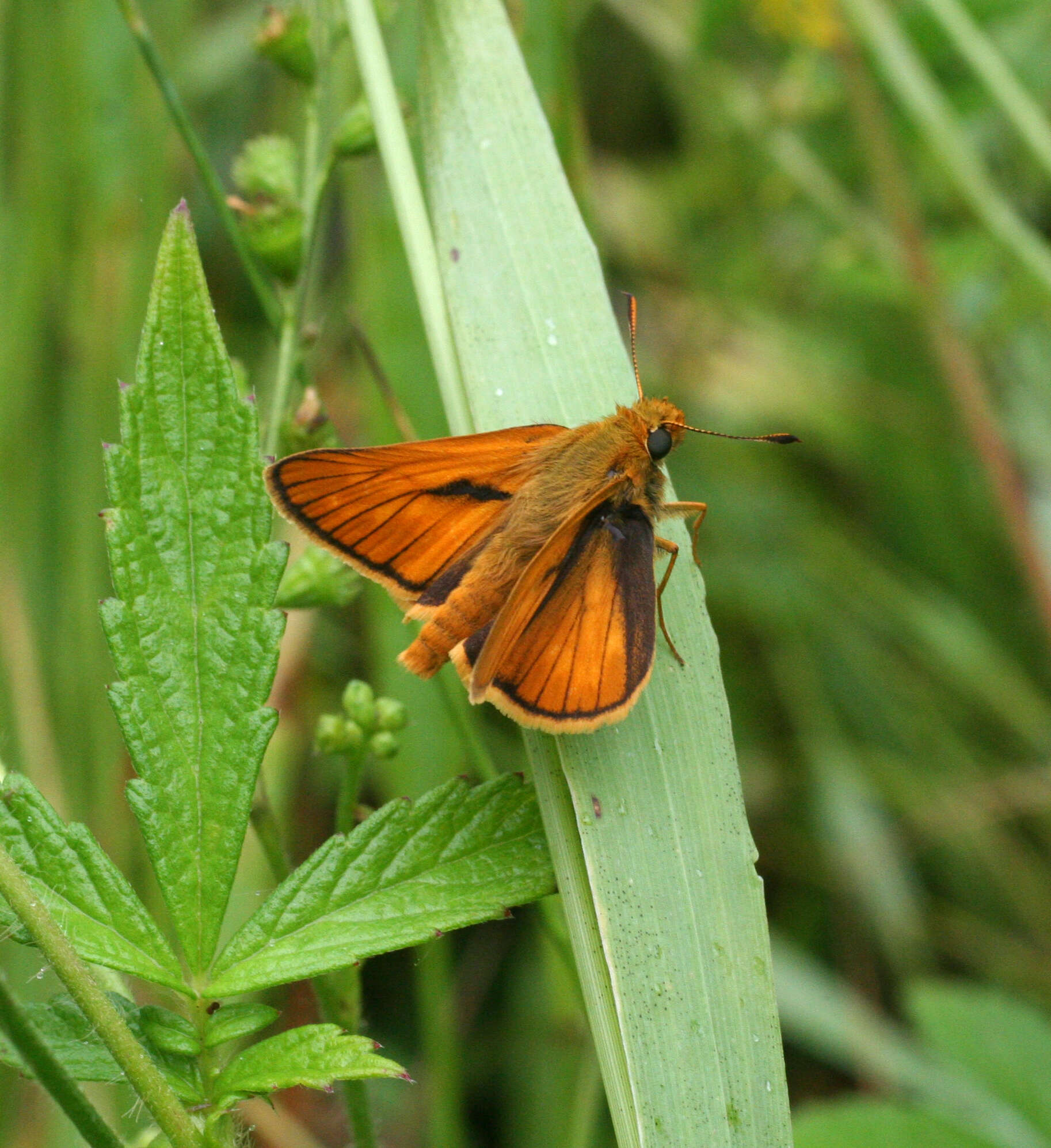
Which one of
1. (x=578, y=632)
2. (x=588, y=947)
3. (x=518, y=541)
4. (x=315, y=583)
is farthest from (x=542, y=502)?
(x=588, y=947)

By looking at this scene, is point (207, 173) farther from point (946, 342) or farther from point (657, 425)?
point (946, 342)

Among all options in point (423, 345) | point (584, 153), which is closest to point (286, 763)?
point (423, 345)

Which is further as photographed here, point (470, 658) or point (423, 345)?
point (423, 345)

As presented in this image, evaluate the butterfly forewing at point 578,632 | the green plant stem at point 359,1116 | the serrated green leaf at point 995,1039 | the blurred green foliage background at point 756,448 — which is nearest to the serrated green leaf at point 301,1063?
the green plant stem at point 359,1116

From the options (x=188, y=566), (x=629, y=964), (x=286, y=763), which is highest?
(x=188, y=566)

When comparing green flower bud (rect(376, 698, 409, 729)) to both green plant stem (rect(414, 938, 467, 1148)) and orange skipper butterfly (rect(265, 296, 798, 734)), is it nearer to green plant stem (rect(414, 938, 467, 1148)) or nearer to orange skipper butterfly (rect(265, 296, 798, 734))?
orange skipper butterfly (rect(265, 296, 798, 734))

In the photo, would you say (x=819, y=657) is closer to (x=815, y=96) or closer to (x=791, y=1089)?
(x=791, y=1089)

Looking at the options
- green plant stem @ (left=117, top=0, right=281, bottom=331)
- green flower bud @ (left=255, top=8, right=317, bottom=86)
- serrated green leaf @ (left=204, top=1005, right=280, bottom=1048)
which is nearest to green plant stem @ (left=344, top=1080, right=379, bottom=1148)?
serrated green leaf @ (left=204, top=1005, right=280, bottom=1048)
